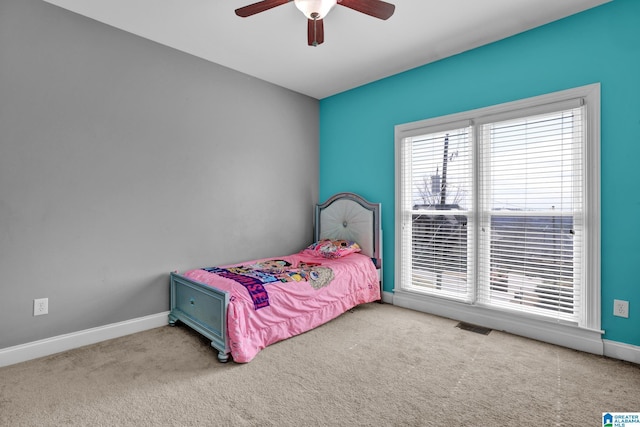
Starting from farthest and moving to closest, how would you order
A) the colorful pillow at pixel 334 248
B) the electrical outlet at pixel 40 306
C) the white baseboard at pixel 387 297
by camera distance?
the white baseboard at pixel 387 297, the colorful pillow at pixel 334 248, the electrical outlet at pixel 40 306

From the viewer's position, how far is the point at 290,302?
2.70 m

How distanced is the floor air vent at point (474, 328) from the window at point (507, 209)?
7.2 inches

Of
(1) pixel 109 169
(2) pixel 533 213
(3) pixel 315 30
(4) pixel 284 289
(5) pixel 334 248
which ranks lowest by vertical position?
(4) pixel 284 289

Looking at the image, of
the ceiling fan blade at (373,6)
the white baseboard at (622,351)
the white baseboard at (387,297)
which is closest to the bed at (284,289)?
the white baseboard at (387,297)

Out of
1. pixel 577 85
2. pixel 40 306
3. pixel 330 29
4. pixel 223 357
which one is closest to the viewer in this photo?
pixel 223 357

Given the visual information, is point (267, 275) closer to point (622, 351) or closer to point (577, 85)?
point (622, 351)

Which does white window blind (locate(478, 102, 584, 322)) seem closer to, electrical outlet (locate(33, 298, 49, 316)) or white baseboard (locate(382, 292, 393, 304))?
white baseboard (locate(382, 292, 393, 304))

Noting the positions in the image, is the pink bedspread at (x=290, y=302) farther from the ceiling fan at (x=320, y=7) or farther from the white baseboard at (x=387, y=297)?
the ceiling fan at (x=320, y=7)

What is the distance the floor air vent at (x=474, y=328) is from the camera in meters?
2.90

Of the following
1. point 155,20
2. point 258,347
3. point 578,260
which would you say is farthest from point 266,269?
point 578,260

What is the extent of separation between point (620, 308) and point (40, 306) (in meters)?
4.38

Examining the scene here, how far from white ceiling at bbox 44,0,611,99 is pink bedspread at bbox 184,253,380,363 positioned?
216 cm

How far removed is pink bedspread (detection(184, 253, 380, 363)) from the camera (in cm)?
235

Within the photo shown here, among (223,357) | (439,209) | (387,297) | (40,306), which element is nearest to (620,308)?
(439,209)
